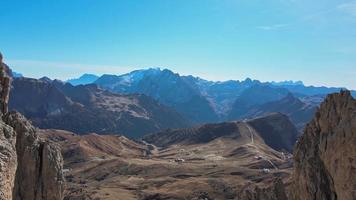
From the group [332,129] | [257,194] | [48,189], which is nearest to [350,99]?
[332,129]

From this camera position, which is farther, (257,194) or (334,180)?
(257,194)

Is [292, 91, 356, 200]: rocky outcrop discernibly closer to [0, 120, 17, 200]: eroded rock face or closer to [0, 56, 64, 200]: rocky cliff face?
[0, 56, 64, 200]: rocky cliff face

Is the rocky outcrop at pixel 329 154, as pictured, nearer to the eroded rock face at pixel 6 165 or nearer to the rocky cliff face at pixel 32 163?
the rocky cliff face at pixel 32 163

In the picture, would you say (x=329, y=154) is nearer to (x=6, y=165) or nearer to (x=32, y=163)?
(x=32, y=163)

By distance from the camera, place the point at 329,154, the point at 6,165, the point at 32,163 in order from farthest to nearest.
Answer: the point at 329,154, the point at 32,163, the point at 6,165

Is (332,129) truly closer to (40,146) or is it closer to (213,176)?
(40,146)

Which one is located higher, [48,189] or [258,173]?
[48,189]

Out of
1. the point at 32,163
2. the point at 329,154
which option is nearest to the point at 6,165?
the point at 32,163

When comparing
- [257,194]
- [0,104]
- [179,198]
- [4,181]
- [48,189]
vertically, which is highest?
[0,104]

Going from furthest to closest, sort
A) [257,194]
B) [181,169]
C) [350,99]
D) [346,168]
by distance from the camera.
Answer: [181,169]
[257,194]
[350,99]
[346,168]
